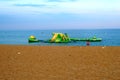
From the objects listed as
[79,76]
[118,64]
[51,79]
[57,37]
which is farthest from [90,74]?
[57,37]

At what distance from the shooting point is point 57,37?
59000 mm

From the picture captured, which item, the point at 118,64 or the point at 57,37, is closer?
the point at 118,64

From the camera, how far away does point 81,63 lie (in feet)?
43.1

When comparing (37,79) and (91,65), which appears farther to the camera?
(91,65)

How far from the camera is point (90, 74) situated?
34.1 ft

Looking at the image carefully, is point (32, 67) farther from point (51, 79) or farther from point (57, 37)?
point (57, 37)

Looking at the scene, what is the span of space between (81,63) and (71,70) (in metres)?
1.89

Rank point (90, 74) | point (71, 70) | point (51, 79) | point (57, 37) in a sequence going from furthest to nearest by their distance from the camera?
point (57, 37) < point (71, 70) < point (90, 74) < point (51, 79)

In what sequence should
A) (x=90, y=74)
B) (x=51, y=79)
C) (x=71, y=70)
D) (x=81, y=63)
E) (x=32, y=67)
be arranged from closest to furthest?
(x=51, y=79), (x=90, y=74), (x=71, y=70), (x=32, y=67), (x=81, y=63)

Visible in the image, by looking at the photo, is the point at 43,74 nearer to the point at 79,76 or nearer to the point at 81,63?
the point at 79,76

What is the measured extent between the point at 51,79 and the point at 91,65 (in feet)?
11.2

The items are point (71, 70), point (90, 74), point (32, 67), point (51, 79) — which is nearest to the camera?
point (51, 79)

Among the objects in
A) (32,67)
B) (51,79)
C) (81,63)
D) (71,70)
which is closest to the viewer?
(51,79)

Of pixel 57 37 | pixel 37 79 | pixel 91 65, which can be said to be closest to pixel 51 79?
pixel 37 79
